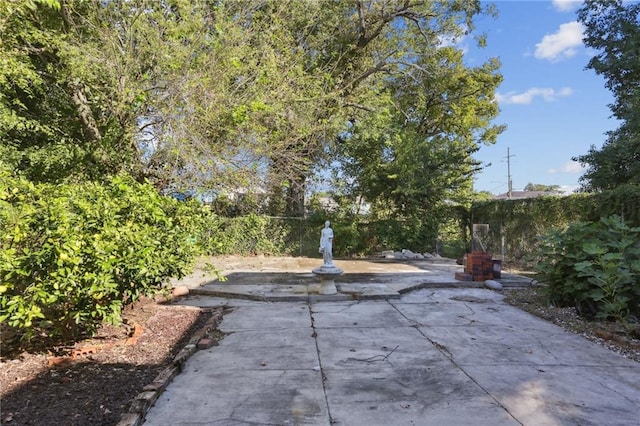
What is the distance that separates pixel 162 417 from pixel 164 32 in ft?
22.6

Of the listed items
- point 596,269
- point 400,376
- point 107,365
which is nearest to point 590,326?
point 596,269

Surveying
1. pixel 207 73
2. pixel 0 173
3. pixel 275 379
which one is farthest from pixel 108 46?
pixel 275 379

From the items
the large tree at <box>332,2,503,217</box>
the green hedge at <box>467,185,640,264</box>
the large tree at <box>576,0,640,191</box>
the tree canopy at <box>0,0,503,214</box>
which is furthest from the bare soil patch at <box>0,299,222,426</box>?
the large tree at <box>576,0,640,191</box>

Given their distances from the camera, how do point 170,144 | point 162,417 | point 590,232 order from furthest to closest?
point 170,144, point 590,232, point 162,417

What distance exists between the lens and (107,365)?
3945mm

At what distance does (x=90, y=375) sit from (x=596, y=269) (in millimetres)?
6564

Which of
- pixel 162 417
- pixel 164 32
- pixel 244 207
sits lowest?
pixel 162 417

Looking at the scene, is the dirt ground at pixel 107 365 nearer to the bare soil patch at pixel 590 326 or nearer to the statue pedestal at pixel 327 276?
the bare soil patch at pixel 590 326

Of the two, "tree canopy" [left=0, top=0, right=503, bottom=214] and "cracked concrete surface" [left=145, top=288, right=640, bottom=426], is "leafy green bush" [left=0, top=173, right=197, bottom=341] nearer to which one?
"cracked concrete surface" [left=145, top=288, right=640, bottom=426]

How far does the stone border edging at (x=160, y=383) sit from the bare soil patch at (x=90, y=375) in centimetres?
13

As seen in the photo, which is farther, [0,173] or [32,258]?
[0,173]

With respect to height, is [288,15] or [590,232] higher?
[288,15]

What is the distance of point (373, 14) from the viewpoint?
15.7m

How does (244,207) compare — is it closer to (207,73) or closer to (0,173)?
(207,73)
